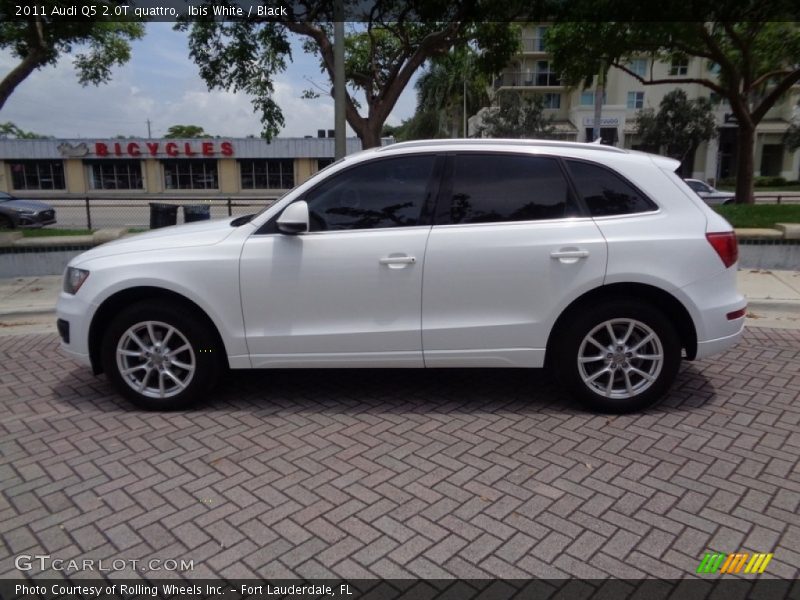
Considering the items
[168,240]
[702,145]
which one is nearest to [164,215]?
[168,240]

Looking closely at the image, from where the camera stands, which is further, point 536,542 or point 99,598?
point 536,542

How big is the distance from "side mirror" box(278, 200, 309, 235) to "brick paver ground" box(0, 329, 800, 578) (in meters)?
1.30

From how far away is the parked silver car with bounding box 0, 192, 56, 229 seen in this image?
17.2m

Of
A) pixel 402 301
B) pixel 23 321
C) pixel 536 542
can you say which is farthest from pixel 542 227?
pixel 23 321

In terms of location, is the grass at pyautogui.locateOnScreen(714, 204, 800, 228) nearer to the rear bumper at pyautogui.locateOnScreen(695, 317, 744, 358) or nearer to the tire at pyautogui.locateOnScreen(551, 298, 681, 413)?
the rear bumper at pyautogui.locateOnScreen(695, 317, 744, 358)

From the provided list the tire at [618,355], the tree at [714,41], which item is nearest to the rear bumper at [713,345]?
the tire at [618,355]

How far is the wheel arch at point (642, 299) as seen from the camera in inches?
171

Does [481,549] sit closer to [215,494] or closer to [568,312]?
[215,494]

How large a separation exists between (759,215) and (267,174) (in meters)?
45.0

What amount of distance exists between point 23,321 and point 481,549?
663 centimetres

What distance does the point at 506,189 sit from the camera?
4.42 m

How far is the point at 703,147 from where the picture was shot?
49062mm

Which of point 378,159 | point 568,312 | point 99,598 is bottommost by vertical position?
point 99,598

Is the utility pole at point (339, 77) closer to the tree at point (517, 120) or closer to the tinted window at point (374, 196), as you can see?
the tinted window at point (374, 196)
